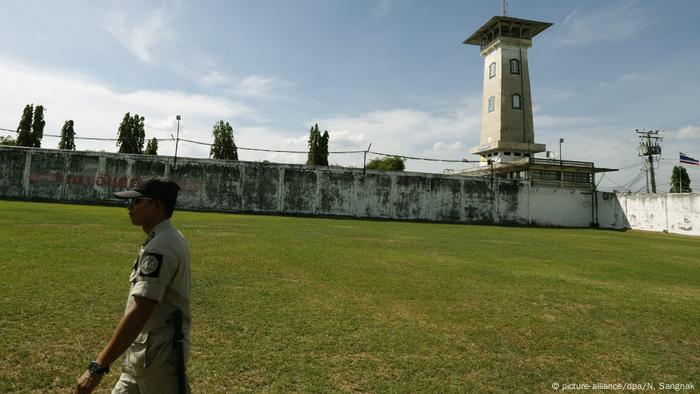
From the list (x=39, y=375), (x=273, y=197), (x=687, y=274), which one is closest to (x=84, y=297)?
(x=39, y=375)

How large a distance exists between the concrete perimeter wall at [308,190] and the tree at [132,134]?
15599 millimetres

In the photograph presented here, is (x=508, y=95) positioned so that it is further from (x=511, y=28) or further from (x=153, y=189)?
(x=153, y=189)

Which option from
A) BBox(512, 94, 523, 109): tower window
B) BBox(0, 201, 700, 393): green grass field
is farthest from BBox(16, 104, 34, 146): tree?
BBox(512, 94, 523, 109): tower window

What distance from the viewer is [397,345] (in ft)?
14.6

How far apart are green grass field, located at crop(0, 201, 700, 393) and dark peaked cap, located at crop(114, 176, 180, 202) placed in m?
1.79

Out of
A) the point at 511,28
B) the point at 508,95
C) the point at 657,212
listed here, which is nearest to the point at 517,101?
the point at 508,95

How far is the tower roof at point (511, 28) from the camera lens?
145 ft

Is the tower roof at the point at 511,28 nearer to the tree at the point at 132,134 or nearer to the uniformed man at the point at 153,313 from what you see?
the tree at the point at 132,134

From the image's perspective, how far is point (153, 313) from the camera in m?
2.20

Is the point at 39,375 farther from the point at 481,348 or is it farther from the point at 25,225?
the point at 25,225

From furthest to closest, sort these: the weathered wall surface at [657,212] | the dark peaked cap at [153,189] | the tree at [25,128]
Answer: the tree at [25,128], the weathered wall surface at [657,212], the dark peaked cap at [153,189]

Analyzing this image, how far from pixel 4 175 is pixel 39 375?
3317cm

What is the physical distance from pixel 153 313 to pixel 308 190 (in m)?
28.6

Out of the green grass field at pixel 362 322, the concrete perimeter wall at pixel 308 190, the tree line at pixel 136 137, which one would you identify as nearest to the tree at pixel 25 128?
the tree line at pixel 136 137
